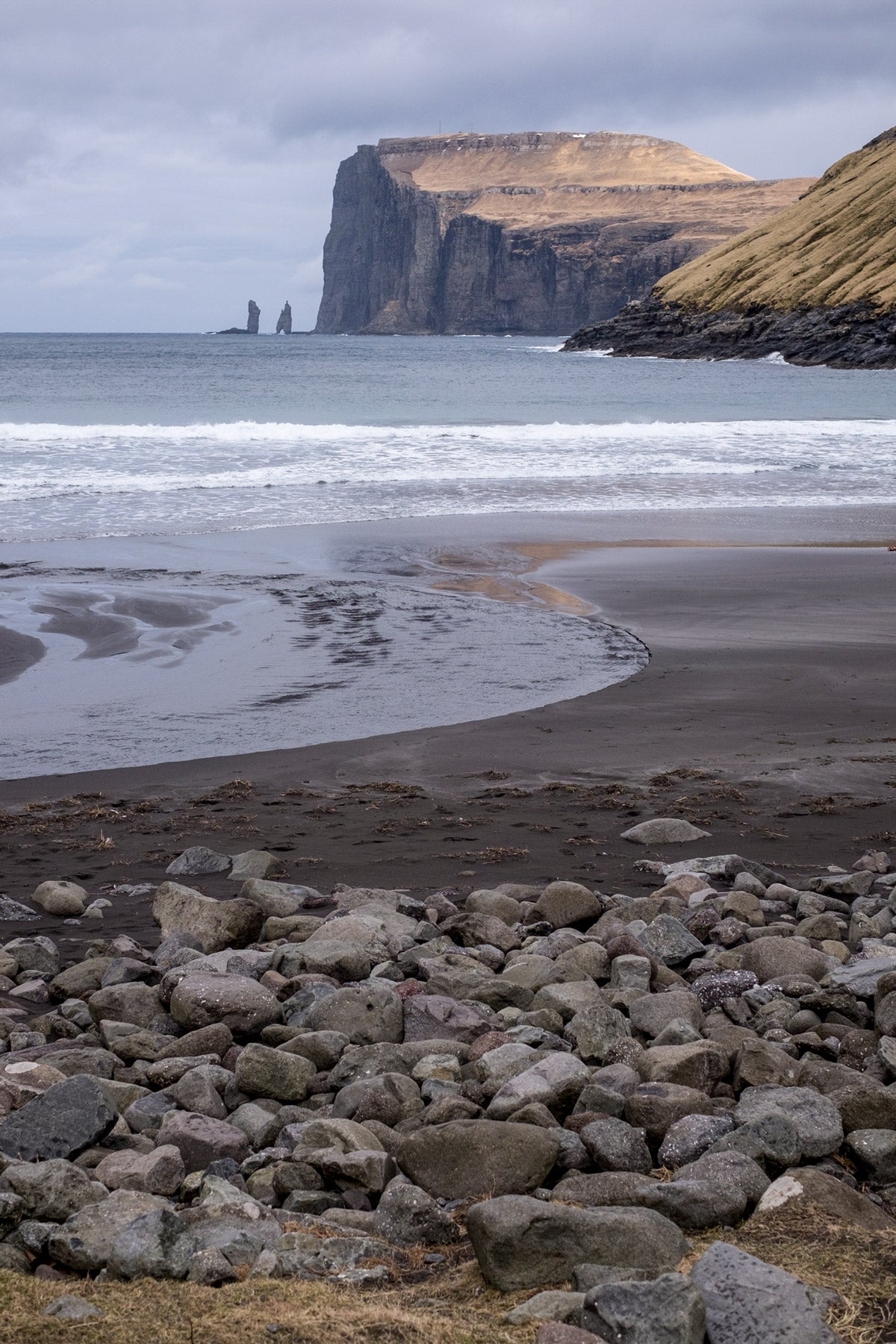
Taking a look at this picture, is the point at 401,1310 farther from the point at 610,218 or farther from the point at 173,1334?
the point at 610,218

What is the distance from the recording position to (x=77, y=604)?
11.3m

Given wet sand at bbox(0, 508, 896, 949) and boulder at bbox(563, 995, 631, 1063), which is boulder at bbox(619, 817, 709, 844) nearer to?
wet sand at bbox(0, 508, 896, 949)

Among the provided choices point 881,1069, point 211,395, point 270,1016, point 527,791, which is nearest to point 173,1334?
point 270,1016

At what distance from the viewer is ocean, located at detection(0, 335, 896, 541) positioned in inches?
742

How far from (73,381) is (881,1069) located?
199 ft

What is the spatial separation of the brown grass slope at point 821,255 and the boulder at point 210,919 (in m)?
81.6

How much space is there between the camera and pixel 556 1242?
8.55 feet

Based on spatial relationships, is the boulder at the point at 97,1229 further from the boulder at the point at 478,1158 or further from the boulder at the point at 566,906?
the boulder at the point at 566,906

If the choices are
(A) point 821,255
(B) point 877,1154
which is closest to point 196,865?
(B) point 877,1154

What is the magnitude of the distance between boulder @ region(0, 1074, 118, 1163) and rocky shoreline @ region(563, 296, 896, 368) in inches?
3013

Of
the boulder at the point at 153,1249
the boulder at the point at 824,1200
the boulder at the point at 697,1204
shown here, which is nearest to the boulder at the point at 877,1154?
the boulder at the point at 824,1200

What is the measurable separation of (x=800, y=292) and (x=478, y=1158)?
92.7 metres

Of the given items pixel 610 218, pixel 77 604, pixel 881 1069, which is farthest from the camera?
pixel 610 218

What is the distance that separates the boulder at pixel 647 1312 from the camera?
7.45 feet
